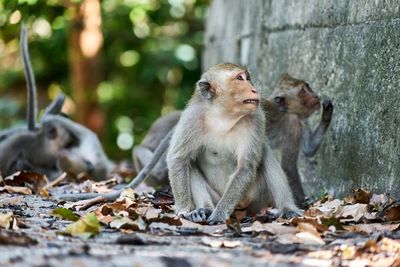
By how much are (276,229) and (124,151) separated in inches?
423

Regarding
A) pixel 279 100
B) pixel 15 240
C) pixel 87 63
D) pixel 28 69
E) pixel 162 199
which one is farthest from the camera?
pixel 87 63

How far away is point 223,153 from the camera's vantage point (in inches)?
260

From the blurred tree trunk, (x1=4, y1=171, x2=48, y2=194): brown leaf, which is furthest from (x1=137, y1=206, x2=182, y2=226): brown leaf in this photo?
the blurred tree trunk

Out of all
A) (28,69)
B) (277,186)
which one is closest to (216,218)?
(277,186)

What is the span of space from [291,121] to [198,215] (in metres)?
2.31

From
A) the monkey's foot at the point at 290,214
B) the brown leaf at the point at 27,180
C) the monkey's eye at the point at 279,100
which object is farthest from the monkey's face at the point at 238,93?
the brown leaf at the point at 27,180

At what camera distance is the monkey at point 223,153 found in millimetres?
6430

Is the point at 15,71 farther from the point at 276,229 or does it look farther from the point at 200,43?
the point at 276,229

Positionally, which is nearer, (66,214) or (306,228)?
(306,228)

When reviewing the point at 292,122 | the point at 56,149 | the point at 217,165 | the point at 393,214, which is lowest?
the point at 56,149

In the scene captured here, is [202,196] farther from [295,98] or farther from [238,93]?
[295,98]

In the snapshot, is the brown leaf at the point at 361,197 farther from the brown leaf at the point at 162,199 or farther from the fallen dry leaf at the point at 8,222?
the fallen dry leaf at the point at 8,222

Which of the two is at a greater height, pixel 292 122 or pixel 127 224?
pixel 292 122

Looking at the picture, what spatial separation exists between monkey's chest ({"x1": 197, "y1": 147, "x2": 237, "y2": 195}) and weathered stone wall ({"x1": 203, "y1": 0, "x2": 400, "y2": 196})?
1.06 m
